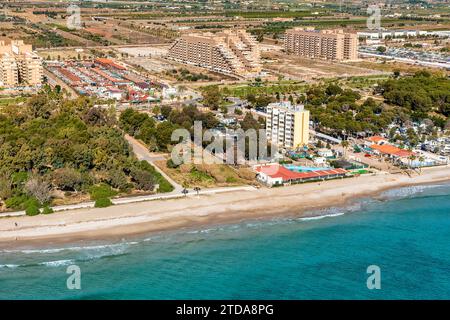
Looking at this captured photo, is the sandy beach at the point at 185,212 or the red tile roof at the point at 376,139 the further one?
the red tile roof at the point at 376,139

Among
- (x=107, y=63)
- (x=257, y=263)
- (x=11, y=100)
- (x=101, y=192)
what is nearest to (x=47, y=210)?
(x=101, y=192)

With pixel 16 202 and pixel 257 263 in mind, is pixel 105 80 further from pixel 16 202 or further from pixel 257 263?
pixel 257 263

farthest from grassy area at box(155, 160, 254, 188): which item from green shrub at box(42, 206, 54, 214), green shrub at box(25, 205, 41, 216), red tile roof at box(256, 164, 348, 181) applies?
green shrub at box(25, 205, 41, 216)

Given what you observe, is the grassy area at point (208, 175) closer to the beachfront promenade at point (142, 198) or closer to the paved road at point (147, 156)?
the paved road at point (147, 156)

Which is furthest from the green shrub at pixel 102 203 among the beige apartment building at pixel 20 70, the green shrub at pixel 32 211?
the beige apartment building at pixel 20 70

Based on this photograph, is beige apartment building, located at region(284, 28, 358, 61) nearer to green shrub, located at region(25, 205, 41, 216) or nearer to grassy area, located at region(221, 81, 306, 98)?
grassy area, located at region(221, 81, 306, 98)
